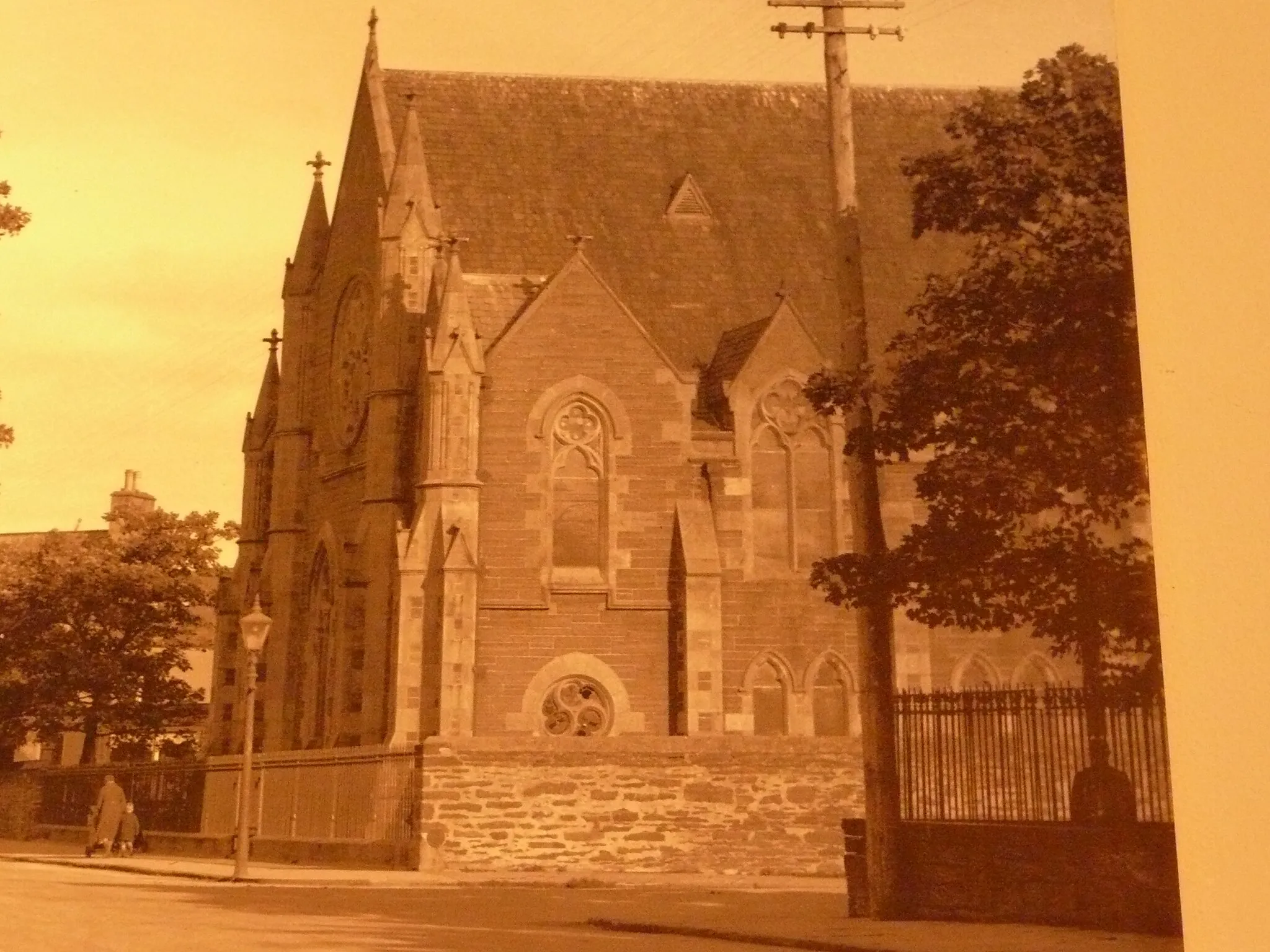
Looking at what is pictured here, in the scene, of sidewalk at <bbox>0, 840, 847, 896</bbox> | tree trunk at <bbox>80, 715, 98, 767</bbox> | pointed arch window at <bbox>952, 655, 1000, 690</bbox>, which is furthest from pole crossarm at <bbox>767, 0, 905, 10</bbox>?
tree trunk at <bbox>80, 715, 98, 767</bbox>

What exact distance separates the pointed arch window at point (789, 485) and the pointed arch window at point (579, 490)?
3052mm

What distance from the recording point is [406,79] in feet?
119

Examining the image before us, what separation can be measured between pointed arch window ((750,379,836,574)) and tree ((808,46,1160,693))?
14.3m

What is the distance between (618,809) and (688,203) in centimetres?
1610

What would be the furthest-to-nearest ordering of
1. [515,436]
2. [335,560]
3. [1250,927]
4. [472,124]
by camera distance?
[472,124] < [335,560] < [515,436] < [1250,927]

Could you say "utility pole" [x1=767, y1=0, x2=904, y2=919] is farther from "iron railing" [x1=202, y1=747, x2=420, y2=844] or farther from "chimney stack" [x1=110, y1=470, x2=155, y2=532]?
"iron railing" [x1=202, y1=747, x2=420, y2=844]

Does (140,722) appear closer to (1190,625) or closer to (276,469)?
(276,469)

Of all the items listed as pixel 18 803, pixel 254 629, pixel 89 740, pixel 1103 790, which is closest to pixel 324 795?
pixel 254 629

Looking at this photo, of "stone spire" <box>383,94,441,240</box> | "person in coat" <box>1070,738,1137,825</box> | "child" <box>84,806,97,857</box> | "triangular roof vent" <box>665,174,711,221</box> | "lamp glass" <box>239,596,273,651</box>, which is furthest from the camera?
"triangular roof vent" <box>665,174,711,221</box>

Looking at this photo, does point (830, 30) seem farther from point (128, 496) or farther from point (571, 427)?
point (571, 427)

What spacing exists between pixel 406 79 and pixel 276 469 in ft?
28.6

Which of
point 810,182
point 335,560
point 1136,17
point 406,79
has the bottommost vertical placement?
point 1136,17

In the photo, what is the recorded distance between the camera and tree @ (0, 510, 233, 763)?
3472 centimetres

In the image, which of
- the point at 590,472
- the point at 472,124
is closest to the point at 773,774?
the point at 590,472
